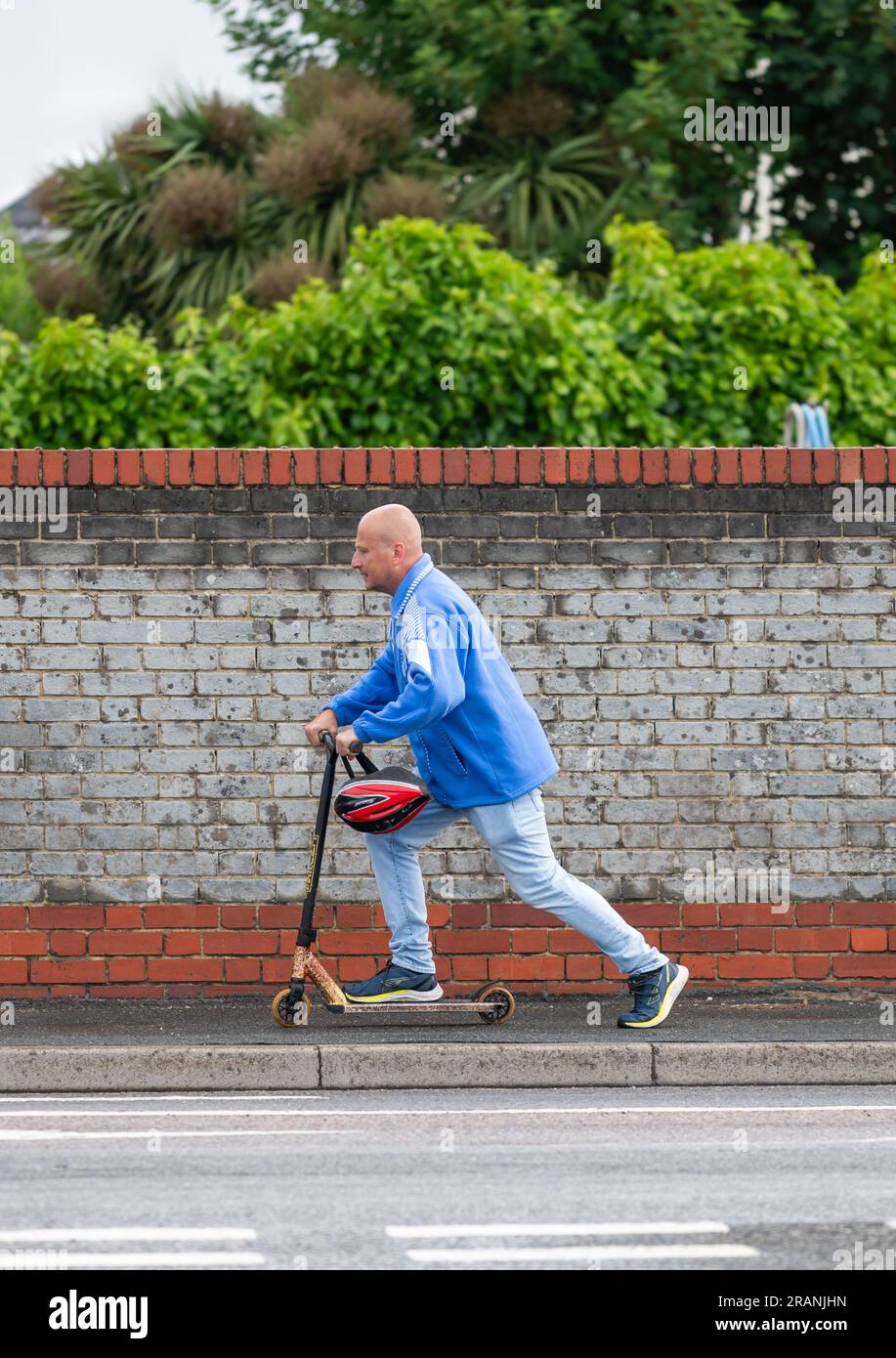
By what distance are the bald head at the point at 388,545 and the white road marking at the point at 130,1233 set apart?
2.88m

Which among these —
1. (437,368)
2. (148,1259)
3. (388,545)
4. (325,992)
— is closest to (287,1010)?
(325,992)


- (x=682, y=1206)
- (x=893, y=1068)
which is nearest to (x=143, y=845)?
(x=893, y=1068)

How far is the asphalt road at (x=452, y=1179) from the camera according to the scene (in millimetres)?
4625

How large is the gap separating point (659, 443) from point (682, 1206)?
263 inches

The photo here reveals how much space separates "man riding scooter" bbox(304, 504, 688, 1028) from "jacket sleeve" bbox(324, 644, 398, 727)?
3 cm

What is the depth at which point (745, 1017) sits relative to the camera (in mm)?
7609

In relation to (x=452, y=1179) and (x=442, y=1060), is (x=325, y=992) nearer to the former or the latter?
(x=442, y=1060)

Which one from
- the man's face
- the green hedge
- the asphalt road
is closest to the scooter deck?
the asphalt road

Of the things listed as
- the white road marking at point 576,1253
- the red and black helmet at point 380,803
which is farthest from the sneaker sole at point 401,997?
the white road marking at point 576,1253

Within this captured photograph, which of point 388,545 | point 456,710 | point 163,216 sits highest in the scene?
point 163,216

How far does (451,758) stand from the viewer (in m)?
7.00

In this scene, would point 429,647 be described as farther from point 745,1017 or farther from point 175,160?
point 175,160

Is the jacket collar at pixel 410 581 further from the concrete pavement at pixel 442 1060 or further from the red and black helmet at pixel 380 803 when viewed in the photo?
the concrete pavement at pixel 442 1060

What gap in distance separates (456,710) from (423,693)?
263 mm
